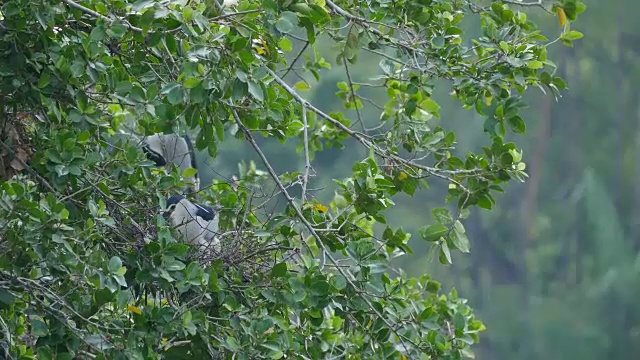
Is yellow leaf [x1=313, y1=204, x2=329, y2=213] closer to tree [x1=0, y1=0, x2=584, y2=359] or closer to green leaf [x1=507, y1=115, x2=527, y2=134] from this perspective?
tree [x1=0, y1=0, x2=584, y2=359]

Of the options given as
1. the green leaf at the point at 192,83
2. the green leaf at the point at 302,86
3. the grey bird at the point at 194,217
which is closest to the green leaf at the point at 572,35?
the green leaf at the point at 302,86

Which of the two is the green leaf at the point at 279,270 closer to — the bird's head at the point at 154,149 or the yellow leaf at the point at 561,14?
the bird's head at the point at 154,149

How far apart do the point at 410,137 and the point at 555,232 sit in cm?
1292

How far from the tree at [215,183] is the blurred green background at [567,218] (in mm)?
10198

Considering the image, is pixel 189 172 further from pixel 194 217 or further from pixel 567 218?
pixel 567 218

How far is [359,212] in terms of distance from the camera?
2637 mm

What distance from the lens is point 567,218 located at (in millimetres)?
15625

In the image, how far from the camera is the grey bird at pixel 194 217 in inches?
108

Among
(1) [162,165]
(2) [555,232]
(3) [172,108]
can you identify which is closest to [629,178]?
(2) [555,232]

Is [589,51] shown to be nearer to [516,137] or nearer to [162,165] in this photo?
[516,137]

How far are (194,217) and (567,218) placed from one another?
13.3 meters

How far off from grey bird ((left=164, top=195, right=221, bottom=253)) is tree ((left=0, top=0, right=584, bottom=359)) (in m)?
0.06

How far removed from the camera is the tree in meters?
2.25

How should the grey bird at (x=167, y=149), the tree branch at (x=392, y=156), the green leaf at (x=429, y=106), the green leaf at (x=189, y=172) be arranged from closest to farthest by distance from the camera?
the tree branch at (x=392, y=156) → the green leaf at (x=189, y=172) → the green leaf at (x=429, y=106) → the grey bird at (x=167, y=149)
